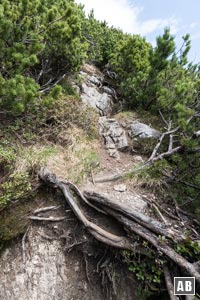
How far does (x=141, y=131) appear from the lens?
511 cm

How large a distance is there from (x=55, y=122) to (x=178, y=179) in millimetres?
2563

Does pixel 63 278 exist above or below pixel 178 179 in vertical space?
below

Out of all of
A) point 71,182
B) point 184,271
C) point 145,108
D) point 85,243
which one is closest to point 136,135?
point 145,108

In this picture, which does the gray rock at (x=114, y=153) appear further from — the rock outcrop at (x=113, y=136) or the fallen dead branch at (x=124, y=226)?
the fallen dead branch at (x=124, y=226)

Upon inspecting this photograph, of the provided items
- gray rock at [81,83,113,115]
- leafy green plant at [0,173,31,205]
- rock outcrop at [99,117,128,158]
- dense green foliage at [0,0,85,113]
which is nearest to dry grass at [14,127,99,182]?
leafy green plant at [0,173,31,205]

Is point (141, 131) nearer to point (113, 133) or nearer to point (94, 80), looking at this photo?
point (113, 133)

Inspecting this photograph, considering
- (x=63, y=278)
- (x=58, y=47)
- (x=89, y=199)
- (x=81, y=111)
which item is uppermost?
(x=58, y=47)

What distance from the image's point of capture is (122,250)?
2.67 metres

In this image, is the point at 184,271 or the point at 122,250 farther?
the point at 122,250

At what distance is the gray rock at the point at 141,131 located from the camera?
16.5 feet

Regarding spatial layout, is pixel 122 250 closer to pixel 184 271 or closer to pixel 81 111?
pixel 184 271

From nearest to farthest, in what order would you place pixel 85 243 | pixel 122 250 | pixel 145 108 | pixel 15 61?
1. pixel 122 250
2. pixel 85 243
3. pixel 15 61
4. pixel 145 108

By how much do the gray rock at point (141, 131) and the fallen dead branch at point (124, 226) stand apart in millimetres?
2356

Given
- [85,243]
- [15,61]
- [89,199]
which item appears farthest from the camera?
[15,61]
